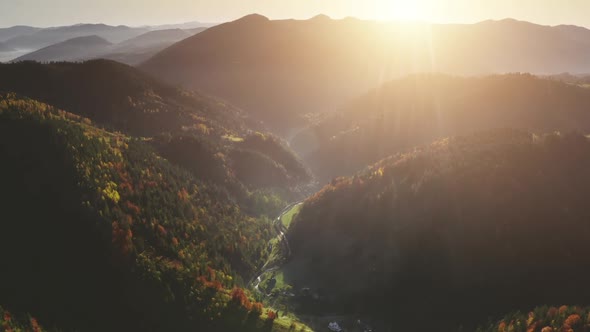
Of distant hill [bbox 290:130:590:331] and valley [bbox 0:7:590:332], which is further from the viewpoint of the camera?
distant hill [bbox 290:130:590:331]

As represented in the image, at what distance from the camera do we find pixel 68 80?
411 ft

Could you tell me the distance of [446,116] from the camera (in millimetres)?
139500

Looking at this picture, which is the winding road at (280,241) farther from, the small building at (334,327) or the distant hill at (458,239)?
the small building at (334,327)

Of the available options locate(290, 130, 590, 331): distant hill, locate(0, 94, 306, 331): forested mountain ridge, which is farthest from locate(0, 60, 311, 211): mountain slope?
locate(290, 130, 590, 331): distant hill

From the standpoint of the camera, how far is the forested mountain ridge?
3938 cm

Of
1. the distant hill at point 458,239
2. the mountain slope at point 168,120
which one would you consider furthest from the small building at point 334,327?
the mountain slope at point 168,120

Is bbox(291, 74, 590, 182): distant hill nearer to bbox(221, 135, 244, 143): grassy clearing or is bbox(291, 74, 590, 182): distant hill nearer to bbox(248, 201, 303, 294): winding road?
bbox(221, 135, 244, 143): grassy clearing

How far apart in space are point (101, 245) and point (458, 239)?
47577 millimetres

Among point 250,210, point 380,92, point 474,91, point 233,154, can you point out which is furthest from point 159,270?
point 380,92

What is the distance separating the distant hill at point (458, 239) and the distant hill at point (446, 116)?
6276 cm

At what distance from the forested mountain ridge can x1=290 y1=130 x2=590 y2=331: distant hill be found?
14.6m

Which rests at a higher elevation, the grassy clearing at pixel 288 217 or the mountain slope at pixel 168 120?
the mountain slope at pixel 168 120

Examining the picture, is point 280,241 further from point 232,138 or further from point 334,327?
point 232,138

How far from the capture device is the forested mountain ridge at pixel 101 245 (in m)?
39.4
